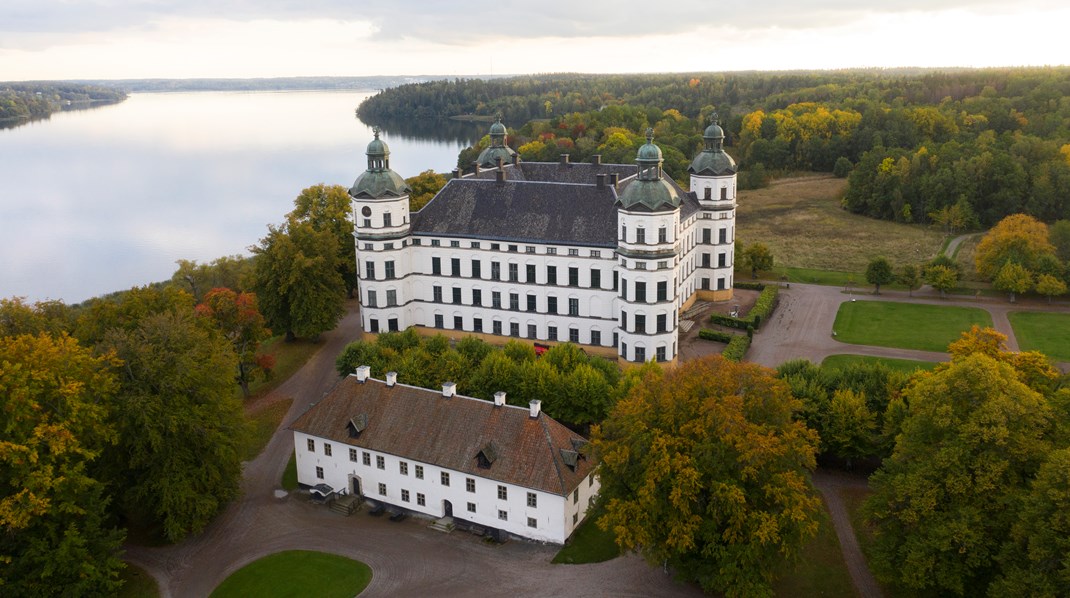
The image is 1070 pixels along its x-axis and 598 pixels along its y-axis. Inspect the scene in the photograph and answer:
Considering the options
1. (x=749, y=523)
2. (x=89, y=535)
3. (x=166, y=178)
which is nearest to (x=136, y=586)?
(x=89, y=535)

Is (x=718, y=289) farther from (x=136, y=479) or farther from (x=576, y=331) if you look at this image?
(x=136, y=479)

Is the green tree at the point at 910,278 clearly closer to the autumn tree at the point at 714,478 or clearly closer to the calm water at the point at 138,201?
the autumn tree at the point at 714,478

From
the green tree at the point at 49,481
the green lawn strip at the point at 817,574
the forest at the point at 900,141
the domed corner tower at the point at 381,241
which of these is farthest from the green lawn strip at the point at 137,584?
the forest at the point at 900,141

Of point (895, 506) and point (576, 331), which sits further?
point (576, 331)

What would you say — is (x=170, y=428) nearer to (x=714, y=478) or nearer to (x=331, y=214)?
(x=714, y=478)

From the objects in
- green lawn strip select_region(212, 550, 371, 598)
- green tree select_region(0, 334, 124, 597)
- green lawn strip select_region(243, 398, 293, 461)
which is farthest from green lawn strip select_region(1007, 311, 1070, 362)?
green tree select_region(0, 334, 124, 597)
